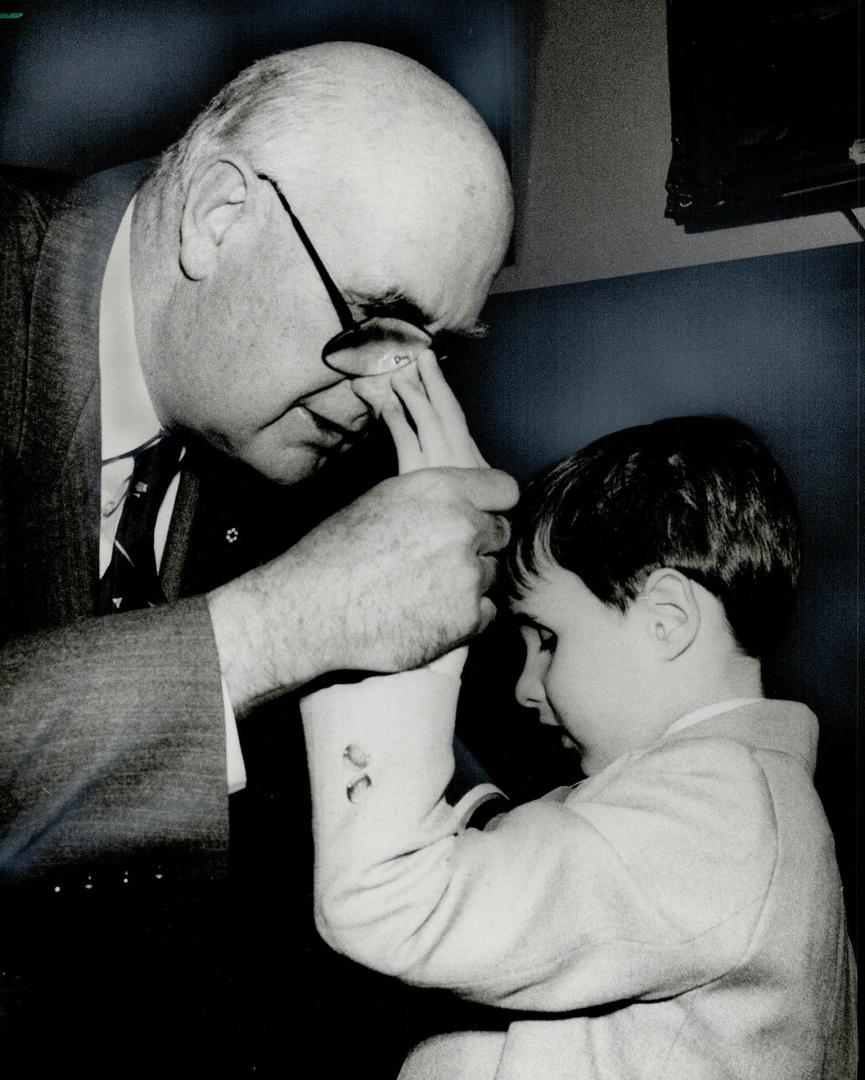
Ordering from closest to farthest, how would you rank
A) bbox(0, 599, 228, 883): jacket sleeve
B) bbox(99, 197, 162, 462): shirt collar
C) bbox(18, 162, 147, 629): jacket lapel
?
bbox(0, 599, 228, 883): jacket sleeve → bbox(18, 162, 147, 629): jacket lapel → bbox(99, 197, 162, 462): shirt collar

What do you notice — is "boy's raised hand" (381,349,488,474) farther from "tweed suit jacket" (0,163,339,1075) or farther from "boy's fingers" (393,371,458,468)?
"tweed suit jacket" (0,163,339,1075)

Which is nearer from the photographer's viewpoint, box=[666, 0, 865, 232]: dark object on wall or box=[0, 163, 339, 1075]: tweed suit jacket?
box=[0, 163, 339, 1075]: tweed suit jacket

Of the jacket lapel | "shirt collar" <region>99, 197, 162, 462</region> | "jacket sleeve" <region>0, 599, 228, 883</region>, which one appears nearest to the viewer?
"jacket sleeve" <region>0, 599, 228, 883</region>

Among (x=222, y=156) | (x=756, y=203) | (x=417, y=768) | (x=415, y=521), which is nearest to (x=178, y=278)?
(x=222, y=156)

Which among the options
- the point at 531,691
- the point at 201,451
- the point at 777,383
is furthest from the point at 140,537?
the point at 777,383

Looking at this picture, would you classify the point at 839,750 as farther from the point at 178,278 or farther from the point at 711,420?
the point at 178,278

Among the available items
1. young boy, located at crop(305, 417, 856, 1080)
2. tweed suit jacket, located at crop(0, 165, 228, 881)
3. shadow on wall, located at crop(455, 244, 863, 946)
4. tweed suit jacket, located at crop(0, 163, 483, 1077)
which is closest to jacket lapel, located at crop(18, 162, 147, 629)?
tweed suit jacket, located at crop(0, 163, 483, 1077)

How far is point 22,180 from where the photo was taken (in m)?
0.68

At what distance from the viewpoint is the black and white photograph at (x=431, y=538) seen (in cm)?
54

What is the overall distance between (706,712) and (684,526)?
18cm

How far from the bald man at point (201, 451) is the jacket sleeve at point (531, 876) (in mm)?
80

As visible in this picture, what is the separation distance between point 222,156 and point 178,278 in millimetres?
116

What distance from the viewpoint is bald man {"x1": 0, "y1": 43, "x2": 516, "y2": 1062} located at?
1.62 feet

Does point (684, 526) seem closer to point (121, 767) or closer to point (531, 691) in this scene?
point (531, 691)
